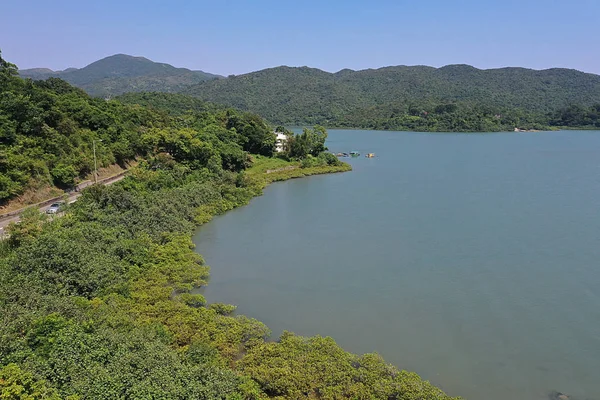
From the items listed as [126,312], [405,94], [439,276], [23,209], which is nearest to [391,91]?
[405,94]

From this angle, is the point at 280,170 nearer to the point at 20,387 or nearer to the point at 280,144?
the point at 280,144

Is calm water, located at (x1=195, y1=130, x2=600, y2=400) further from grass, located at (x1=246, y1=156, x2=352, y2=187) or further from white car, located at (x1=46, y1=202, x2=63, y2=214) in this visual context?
white car, located at (x1=46, y1=202, x2=63, y2=214)

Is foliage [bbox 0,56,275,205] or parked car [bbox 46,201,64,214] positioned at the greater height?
foliage [bbox 0,56,275,205]

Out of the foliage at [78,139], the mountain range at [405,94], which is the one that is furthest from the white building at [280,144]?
the mountain range at [405,94]

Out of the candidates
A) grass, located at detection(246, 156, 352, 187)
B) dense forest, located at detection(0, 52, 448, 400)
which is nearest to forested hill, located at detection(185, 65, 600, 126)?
grass, located at detection(246, 156, 352, 187)

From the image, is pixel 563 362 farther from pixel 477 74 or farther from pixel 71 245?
pixel 477 74

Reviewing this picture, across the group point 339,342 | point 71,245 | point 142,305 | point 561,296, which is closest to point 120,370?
point 142,305
